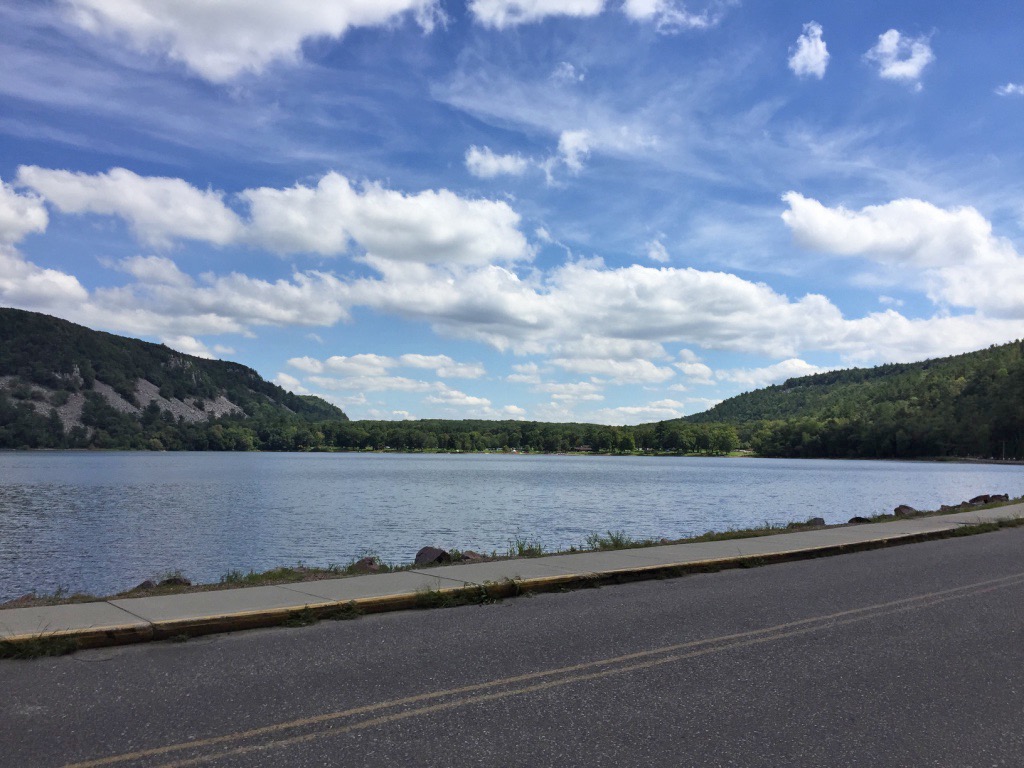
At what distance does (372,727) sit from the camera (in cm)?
557

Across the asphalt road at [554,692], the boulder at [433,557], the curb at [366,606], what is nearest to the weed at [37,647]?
the curb at [366,606]

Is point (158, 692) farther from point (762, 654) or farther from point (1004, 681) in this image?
point (1004, 681)

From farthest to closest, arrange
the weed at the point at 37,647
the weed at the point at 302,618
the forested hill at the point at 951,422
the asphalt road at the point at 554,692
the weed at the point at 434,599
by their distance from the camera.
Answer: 1. the forested hill at the point at 951,422
2. the weed at the point at 434,599
3. the weed at the point at 302,618
4. the weed at the point at 37,647
5. the asphalt road at the point at 554,692

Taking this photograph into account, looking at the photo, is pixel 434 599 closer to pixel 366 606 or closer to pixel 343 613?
pixel 366 606

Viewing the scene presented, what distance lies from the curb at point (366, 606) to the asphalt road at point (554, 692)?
0.21m

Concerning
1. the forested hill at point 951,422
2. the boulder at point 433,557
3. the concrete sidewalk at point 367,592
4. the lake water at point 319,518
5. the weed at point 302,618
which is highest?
the forested hill at point 951,422

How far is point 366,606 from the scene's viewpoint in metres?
9.49

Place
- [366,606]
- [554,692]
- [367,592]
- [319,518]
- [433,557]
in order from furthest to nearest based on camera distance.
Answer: [319,518] < [433,557] < [367,592] < [366,606] < [554,692]

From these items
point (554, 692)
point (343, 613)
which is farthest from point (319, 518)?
point (554, 692)

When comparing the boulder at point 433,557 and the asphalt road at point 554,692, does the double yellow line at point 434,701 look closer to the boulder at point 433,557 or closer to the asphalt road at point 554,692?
the asphalt road at point 554,692

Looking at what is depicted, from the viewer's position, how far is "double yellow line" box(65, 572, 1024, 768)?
5.07 metres

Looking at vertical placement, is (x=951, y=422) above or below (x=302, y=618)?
above

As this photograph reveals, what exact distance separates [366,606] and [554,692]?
373cm

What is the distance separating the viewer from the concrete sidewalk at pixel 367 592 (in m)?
8.06
